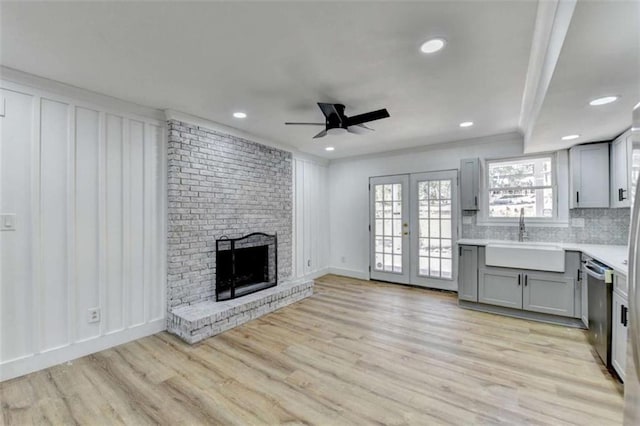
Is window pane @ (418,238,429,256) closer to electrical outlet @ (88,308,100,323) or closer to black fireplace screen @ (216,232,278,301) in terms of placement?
black fireplace screen @ (216,232,278,301)

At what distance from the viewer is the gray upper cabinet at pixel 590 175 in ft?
11.8

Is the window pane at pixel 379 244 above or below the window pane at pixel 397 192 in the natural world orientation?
below

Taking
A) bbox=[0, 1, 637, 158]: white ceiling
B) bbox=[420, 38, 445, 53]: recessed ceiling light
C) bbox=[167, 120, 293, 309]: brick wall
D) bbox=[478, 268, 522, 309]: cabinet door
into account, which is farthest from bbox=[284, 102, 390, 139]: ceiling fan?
bbox=[478, 268, 522, 309]: cabinet door

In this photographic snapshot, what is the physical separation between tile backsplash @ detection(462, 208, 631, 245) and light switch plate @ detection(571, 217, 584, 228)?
0.06ft

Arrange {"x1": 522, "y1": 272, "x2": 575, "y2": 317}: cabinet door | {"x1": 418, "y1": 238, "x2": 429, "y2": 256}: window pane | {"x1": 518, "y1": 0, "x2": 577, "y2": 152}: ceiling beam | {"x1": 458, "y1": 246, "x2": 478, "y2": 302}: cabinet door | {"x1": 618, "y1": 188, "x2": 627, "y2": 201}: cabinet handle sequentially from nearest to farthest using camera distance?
{"x1": 518, "y1": 0, "x2": 577, "y2": 152}: ceiling beam → {"x1": 618, "y1": 188, "x2": 627, "y2": 201}: cabinet handle → {"x1": 522, "y1": 272, "x2": 575, "y2": 317}: cabinet door → {"x1": 458, "y1": 246, "x2": 478, "y2": 302}: cabinet door → {"x1": 418, "y1": 238, "x2": 429, "y2": 256}: window pane

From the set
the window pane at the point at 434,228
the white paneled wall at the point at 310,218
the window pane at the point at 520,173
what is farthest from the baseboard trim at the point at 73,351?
the window pane at the point at 520,173

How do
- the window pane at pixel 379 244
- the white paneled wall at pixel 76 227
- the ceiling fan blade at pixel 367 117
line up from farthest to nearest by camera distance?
the window pane at pixel 379 244 < the ceiling fan blade at pixel 367 117 < the white paneled wall at pixel 76 227

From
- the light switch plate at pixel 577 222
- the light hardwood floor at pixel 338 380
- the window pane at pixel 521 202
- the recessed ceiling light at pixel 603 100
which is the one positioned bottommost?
the light hardwood floor at pixel 338 380

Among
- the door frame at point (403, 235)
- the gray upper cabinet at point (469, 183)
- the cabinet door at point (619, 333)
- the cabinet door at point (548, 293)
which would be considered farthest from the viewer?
A: the door frame at point (403, 235)

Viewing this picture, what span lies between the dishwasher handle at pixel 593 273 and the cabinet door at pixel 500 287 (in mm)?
748

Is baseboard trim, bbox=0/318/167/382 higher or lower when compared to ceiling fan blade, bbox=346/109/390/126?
lower

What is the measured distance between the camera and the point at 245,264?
425 centimetres

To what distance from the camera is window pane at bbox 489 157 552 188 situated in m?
4.26

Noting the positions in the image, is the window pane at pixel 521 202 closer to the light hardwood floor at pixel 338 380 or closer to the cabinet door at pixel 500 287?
the cabinet door at pixel 500 287
